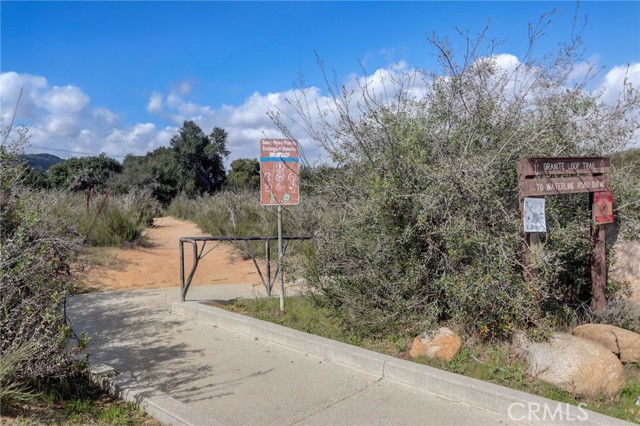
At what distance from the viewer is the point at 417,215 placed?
17.1 ft

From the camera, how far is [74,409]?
4.18m

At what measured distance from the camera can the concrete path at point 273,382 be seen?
394 cm

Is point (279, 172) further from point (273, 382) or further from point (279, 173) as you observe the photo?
point (273, 382)

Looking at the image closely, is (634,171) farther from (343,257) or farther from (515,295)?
(343,257)

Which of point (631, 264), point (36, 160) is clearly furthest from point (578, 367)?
point (36, 160)

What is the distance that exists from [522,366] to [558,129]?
2.71 m

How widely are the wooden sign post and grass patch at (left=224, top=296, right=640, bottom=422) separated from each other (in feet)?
2.68

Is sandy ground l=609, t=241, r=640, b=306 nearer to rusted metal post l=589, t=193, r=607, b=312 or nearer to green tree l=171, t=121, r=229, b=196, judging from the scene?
rusted metal post l=589, t=193, r=607, b=312

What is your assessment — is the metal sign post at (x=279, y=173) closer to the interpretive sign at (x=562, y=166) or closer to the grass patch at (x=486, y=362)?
the grass patch at (x=486, y=362)

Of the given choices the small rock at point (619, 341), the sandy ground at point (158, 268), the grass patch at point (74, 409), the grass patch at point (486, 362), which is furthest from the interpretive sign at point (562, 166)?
the sandy ground at point (158, 268)

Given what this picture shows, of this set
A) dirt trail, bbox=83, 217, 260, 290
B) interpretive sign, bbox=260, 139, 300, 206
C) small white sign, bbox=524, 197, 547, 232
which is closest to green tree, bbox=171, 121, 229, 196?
dirt trail, bbox=83, 217, 260, 290

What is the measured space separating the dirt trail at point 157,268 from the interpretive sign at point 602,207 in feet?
23.4

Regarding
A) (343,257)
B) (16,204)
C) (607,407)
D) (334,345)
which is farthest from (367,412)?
(16,204)

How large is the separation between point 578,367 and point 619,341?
2.70 feet
